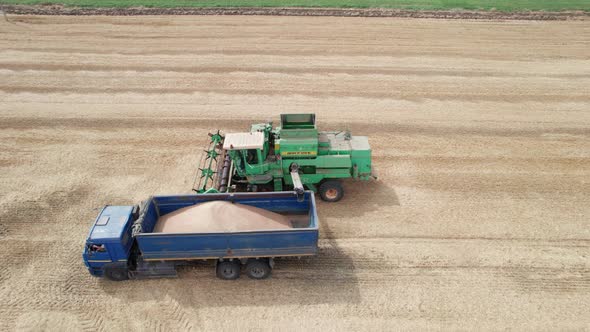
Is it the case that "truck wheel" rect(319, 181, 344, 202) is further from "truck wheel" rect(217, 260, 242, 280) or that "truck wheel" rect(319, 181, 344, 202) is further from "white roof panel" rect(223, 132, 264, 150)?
"truck wheel" rect(217, 260, 242, 280)

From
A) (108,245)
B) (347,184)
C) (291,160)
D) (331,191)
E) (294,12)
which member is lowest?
(347,184)

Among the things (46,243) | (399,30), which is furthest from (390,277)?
(399,30)

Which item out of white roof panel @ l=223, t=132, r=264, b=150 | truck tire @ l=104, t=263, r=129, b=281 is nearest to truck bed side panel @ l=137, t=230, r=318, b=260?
truck tire @ l=104, t=263, r=129, b=281

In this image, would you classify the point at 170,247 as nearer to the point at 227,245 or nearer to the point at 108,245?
the point at 227,245

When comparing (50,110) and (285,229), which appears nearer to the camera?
(285,229)

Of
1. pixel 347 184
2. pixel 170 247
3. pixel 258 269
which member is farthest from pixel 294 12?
pixel 170 247

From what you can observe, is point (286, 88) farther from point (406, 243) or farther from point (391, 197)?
point (406, 243)
